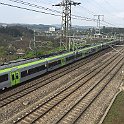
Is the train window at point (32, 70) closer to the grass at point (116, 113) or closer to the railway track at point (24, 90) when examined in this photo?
the railway track at point (24, 90)

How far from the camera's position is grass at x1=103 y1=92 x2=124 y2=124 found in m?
19.7

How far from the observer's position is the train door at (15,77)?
2815 cm

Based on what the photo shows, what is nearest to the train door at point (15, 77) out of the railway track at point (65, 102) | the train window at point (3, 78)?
the train window at point (3, 78)

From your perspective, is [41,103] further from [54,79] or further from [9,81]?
[54,79]

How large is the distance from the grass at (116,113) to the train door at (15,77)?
36.0 ft

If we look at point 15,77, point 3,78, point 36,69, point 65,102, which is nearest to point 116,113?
point 65,102

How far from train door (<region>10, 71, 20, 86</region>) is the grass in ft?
36.0

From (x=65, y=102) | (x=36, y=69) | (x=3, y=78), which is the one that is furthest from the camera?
(x=36, y=69)

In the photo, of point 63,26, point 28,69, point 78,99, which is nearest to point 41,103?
point 78,99

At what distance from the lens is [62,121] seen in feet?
65.0

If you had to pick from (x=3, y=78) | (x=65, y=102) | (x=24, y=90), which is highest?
(x=3, y=78)

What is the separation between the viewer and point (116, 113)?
21.5 m

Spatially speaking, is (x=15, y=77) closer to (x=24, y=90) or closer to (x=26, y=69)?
(x=24, y=90)

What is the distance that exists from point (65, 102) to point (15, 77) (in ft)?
23.3
